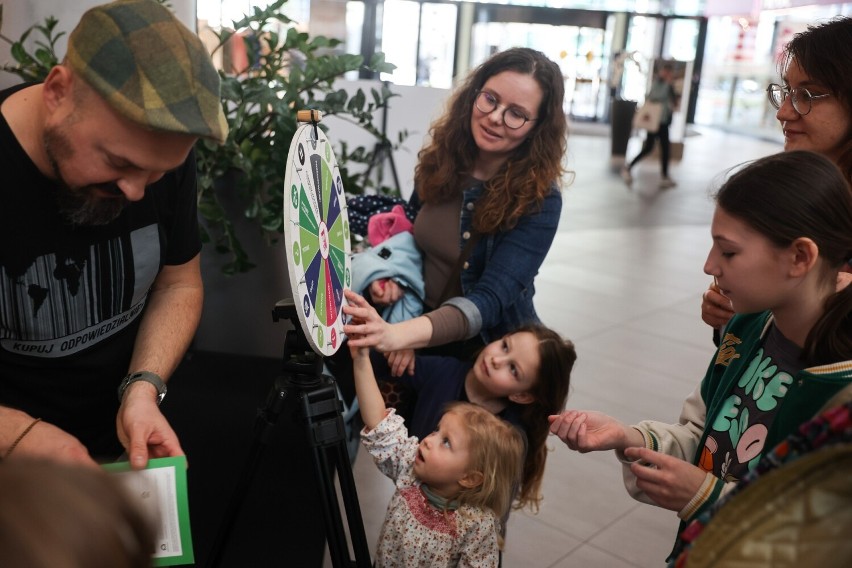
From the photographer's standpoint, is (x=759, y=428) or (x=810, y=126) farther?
(x=810, y=126)

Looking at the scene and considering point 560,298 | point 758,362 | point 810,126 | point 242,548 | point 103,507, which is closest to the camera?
point 103,507

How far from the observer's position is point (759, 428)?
153 centimetres

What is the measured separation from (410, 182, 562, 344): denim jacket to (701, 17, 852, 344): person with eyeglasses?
0.61 meters

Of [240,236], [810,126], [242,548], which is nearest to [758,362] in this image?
[810,126]

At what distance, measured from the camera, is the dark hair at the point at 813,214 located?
145 centimetres

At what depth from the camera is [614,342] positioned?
494 centimetres

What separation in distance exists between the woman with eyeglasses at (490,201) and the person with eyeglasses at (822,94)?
1.91 feet

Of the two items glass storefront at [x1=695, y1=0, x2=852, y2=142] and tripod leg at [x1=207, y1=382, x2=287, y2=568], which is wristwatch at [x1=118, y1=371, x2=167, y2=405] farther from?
glass storefront at [x1=695, y1=0, x2=852, y2=142]

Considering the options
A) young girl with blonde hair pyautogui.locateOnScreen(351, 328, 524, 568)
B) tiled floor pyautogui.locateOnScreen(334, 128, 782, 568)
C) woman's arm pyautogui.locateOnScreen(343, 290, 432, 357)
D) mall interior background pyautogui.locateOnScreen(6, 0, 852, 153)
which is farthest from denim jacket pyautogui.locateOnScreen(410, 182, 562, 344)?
mall interior background pyautogui.locateOnScreen(6, 0, 852, 153)

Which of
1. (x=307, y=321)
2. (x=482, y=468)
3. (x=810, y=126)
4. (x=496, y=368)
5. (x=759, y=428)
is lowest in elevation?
(x=482, y=468)

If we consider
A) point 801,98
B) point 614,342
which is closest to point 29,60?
point 801,98

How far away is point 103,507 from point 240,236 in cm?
310

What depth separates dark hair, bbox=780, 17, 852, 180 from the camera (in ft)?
6.12

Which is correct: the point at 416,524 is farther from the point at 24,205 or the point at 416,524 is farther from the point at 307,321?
the point at 24,205
